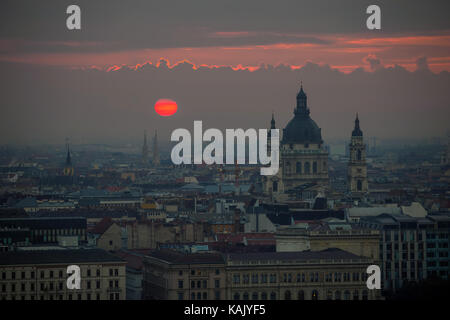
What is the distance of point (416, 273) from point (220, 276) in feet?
51.5

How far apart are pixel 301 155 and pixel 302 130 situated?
399cm

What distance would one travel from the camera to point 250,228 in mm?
111688

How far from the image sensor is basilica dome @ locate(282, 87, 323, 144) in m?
174

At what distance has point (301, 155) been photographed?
172 metres

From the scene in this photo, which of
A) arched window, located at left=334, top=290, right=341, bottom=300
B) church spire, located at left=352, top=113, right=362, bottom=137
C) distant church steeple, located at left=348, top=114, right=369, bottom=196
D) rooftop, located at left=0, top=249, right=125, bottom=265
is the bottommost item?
arched window, located at left=334, top=290, right=341, bottom=300

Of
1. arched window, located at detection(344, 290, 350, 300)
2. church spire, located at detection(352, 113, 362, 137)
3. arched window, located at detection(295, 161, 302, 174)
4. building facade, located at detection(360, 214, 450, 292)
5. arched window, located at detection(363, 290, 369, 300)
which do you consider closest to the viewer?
arched window, located at detection(363, 290, 369, 300)

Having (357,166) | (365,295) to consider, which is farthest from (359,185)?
(365,295)

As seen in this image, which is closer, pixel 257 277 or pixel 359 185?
pixel 257 277

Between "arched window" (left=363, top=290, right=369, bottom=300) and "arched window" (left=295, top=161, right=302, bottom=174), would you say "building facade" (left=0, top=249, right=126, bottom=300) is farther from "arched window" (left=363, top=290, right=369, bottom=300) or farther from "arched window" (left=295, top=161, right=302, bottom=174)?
"arched window" (left=295, top=161, right=302, bottom=174)

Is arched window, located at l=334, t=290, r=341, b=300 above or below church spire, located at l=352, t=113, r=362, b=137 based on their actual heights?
below

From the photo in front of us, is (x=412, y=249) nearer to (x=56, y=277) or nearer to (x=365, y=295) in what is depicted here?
(x=365, y=295)

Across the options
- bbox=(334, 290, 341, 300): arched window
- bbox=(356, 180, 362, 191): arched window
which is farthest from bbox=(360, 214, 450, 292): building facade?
bbox=(356, 180, 362, 191): arched window
